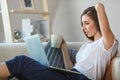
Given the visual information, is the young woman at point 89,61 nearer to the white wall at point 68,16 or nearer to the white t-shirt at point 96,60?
the white t-shirt at point 96,60

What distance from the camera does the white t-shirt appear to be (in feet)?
5.11

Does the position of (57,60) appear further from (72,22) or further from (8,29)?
(72,22)

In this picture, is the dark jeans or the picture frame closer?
the dark jeans

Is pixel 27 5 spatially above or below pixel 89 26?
above

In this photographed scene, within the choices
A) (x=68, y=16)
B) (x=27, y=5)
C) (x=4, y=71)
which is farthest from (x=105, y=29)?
(x=68, y=16)

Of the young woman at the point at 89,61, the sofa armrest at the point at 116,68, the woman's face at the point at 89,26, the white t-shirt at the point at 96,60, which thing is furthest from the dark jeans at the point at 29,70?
the woman's face at the point at 89,26

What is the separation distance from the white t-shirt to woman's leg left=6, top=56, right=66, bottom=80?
24cm

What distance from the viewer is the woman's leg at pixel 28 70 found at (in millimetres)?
1436

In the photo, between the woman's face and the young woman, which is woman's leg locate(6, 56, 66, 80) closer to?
the young woman

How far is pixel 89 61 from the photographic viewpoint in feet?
5.35

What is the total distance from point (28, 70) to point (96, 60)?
A: 0.49 metres

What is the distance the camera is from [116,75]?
1463 millimetres

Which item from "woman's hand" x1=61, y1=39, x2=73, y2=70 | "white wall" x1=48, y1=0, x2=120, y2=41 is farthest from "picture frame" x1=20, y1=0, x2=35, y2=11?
"woman's hand" x1=61, y1=39, x2=73, y2=70

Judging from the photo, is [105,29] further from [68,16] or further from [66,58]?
[68,16]
